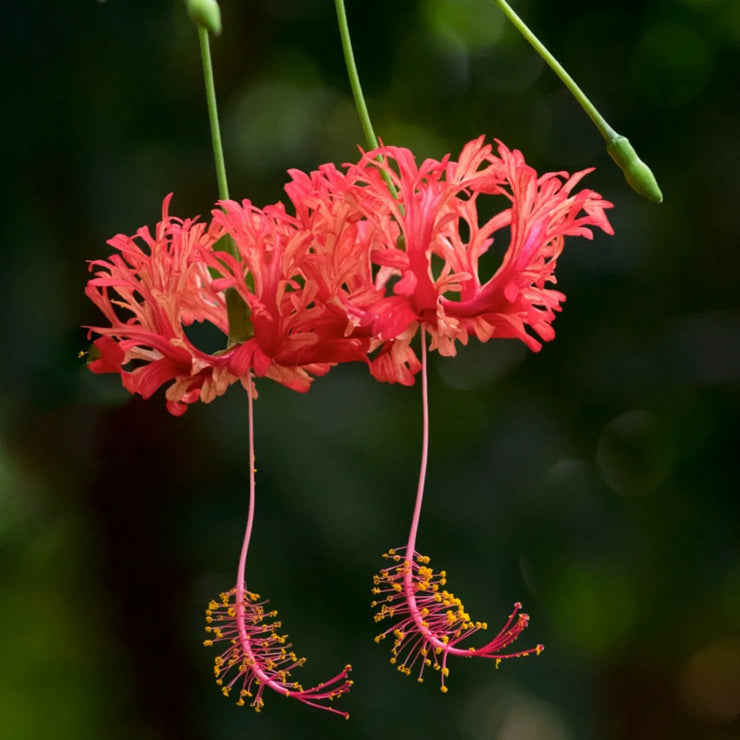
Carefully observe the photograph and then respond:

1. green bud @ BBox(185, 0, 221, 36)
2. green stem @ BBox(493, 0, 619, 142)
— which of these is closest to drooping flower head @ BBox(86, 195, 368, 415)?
green bud @ BBox(185, 0, 221, 36)

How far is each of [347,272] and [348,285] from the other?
1.8 inches

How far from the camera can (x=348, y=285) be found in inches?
47.0

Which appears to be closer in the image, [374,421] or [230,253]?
[230,253]

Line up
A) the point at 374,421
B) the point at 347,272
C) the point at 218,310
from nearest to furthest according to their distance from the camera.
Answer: the point at 347,272, the point at 218,310, the point at 374,421

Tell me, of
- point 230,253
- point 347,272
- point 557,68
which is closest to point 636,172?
point 557,68

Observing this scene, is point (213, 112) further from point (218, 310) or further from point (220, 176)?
point (218, 310)

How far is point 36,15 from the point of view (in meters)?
2.38

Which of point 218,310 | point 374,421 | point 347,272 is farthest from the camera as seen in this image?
point 374,421

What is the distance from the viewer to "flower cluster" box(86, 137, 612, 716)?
1134 millimetres

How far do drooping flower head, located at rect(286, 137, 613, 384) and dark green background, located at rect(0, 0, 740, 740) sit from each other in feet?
4.10

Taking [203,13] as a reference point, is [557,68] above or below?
below

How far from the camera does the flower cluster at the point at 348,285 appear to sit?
113 cm

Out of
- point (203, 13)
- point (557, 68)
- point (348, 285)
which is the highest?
point (203, 13)

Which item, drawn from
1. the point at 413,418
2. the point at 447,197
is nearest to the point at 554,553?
the point at 413,418
